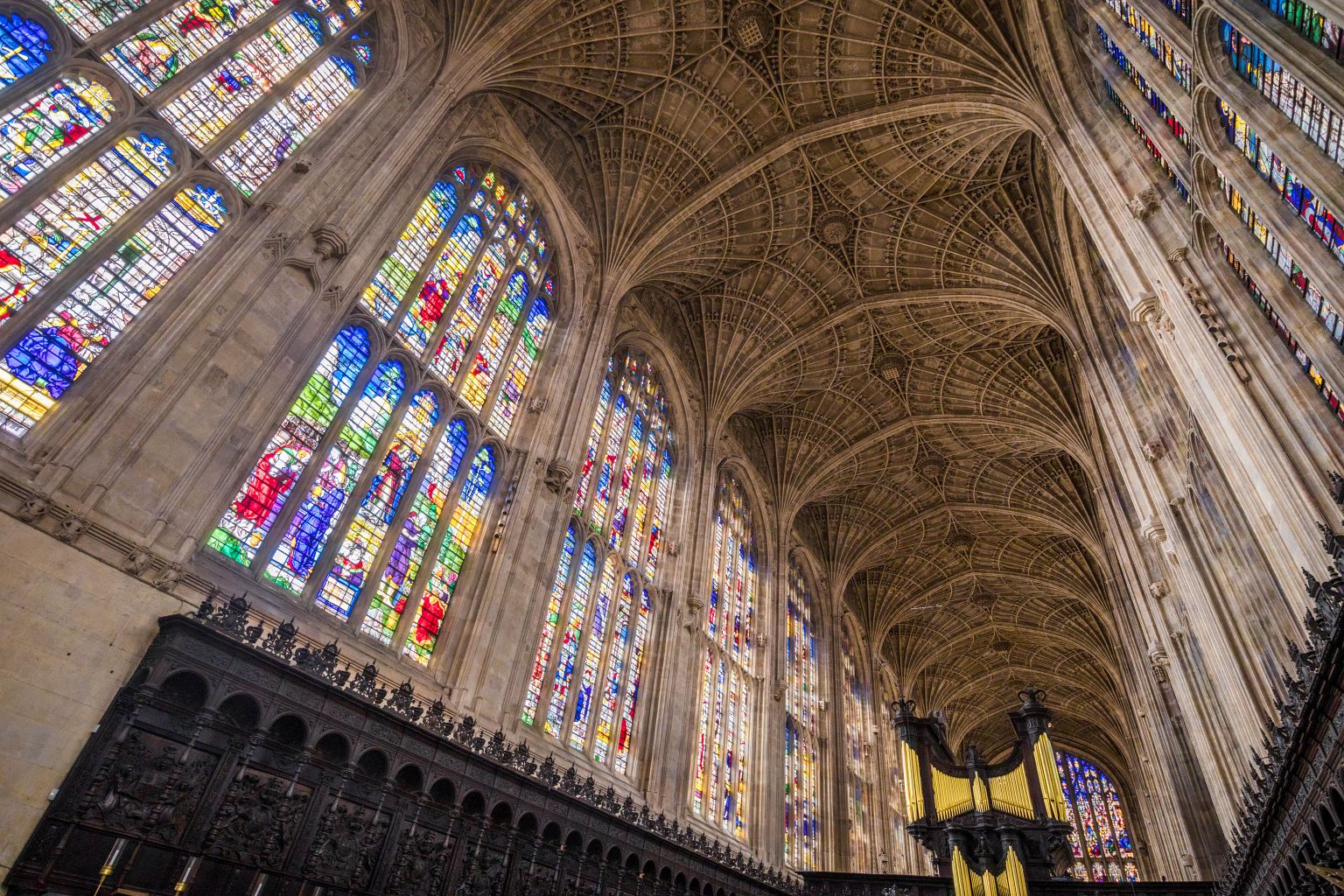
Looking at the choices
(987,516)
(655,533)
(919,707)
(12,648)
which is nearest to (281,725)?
(12,648)

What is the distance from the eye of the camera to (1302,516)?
25.1ft

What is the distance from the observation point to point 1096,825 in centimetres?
4369

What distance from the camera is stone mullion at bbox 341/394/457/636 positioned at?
11109 millimetres

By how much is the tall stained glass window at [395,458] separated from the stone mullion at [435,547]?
0.07ft

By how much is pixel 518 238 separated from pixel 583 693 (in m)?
9.67

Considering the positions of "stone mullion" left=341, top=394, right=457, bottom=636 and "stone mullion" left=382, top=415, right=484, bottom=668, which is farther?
"stone mullion" left=382, top=415, right=484, bottom=668

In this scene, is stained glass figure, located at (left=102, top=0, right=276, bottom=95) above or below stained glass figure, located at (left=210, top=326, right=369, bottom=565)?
above

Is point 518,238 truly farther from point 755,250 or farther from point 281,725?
point 281,725

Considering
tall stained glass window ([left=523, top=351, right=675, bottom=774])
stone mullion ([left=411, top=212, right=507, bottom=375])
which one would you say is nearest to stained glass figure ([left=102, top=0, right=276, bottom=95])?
stone mullion ([left=411, top=212, right=507, bottom=375])

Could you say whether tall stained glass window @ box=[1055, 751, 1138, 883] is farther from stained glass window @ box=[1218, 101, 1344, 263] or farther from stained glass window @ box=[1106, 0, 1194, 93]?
stained glass window @ box=[1218, 101, 1344, 263]

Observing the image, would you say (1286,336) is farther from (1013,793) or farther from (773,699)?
(773,699)

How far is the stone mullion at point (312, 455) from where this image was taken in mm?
9852

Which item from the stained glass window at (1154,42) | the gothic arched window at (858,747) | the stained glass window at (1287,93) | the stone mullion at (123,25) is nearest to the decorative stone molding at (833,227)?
the stained glass window at (1154,42)

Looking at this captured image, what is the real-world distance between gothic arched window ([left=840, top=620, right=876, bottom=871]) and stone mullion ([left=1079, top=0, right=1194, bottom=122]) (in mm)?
23224
